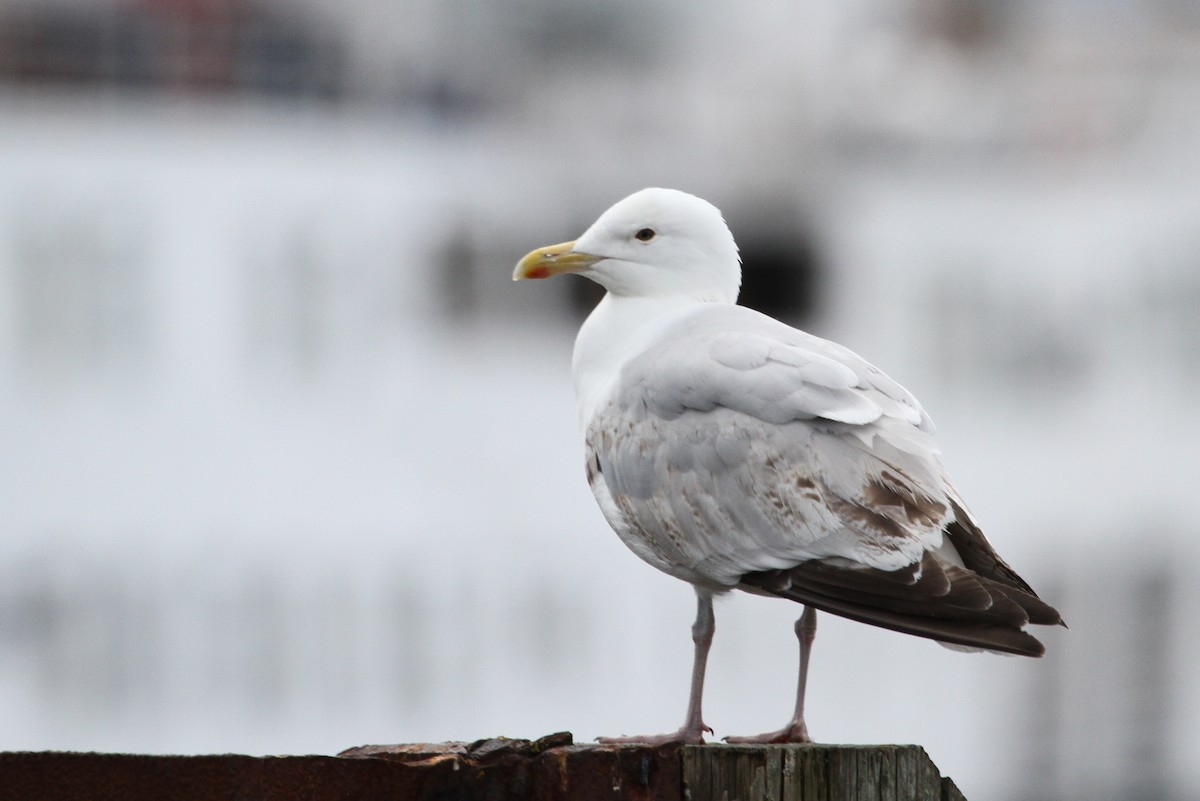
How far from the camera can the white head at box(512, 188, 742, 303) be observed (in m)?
7.64

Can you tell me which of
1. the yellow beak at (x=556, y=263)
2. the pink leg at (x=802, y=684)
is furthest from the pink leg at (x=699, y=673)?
the yellow beak at (x=556, y=263)

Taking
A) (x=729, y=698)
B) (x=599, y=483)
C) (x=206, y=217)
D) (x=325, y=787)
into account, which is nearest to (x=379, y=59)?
(x=206, y=217)

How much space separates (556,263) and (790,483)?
5.39 feet

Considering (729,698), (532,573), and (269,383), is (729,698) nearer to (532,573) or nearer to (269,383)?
(532,573)

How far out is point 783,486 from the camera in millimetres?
6488

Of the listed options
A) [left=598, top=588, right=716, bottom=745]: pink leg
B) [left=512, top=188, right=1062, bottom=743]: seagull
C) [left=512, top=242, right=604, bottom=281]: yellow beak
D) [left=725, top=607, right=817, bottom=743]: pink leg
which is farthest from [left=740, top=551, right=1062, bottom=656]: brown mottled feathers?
[left=512, top=242, right=604, bottom=281]: yellow beak

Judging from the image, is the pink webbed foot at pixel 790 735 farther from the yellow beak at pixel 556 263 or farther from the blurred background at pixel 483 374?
the blurred background at pixel 483 374

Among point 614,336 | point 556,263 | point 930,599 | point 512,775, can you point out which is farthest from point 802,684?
point 512,775

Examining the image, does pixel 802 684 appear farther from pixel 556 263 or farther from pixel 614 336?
pixel 556 263

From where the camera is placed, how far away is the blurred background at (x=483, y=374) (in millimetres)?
24188

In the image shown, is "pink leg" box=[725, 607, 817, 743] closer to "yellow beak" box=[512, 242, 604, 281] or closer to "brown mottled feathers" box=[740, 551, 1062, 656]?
"brown mottled feathers" box=[740, 551, 1062, 656]

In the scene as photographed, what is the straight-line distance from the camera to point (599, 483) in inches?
277

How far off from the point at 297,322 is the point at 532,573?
13.7 ft

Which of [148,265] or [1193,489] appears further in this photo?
[1193,489]
